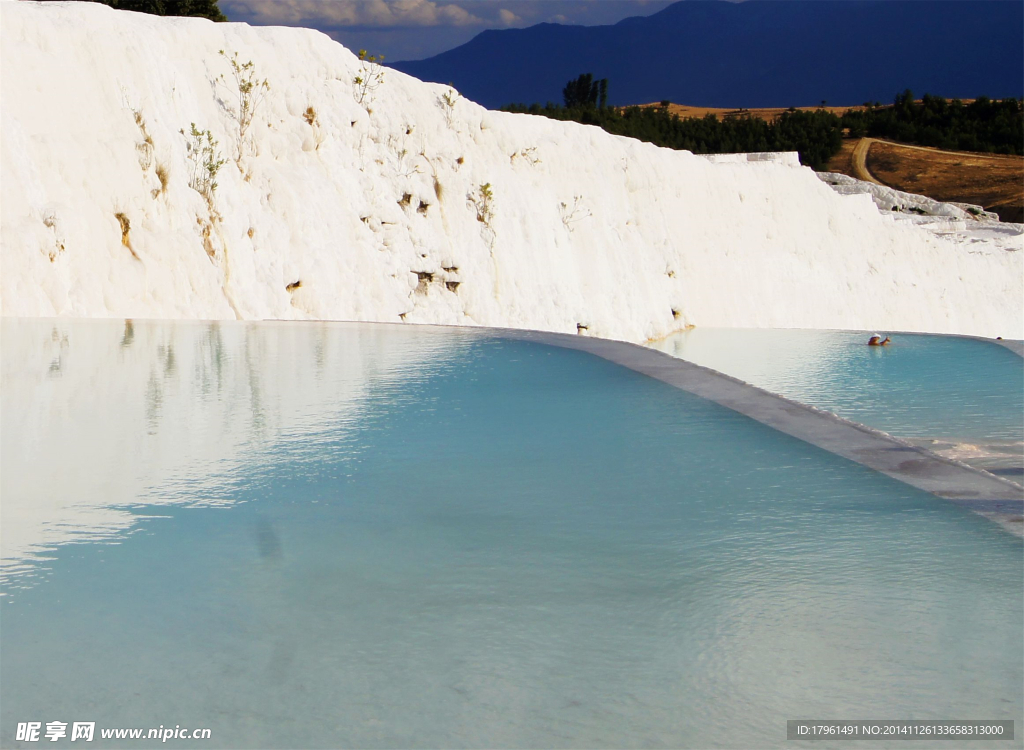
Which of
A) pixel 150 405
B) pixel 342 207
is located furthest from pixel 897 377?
pixel 150 405

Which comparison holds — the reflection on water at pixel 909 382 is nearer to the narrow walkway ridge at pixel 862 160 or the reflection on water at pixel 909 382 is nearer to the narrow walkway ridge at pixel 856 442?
the narrow walkway ridge at pixel 856 442

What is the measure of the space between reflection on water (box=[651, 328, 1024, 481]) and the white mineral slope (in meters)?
4.34

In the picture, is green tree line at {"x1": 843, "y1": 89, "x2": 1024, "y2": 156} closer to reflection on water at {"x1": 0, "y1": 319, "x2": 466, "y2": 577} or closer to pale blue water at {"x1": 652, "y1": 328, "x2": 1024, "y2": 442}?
pale blue water at {"x1": 652, "y1": 328, "x2": 1024, "y2": 442}

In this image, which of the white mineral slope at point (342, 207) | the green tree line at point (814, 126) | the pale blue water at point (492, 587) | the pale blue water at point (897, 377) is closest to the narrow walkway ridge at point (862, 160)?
the green tree line at point (814, 126)

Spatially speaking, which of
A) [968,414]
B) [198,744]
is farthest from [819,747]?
[968,414]

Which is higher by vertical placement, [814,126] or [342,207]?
[814,126]

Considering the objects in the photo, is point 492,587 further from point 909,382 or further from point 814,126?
point 814,126

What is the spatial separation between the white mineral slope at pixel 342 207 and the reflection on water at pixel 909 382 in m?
4.34

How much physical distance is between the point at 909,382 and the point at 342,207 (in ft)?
29.9

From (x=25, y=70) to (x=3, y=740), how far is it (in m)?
12.0

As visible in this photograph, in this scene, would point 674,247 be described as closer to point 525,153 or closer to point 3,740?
point 525,153

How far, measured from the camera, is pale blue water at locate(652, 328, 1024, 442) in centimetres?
1024

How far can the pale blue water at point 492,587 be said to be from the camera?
2.72 meters

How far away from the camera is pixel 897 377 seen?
1445cm
